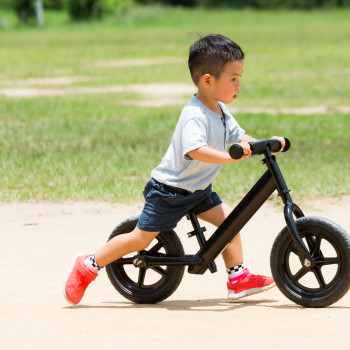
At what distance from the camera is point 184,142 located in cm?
455

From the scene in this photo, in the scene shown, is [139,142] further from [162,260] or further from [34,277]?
[162,260]

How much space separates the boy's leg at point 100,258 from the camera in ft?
15.8

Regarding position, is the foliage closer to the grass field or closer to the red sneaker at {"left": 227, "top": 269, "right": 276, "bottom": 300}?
the grass field

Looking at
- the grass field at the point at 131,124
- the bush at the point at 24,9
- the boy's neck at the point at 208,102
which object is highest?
the boy's neck at the point at 208,102

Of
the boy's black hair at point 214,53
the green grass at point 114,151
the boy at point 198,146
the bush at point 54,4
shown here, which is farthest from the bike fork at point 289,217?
the bush at point 54,4

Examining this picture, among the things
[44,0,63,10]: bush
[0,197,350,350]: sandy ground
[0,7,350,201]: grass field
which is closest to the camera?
[0,197,350,350]: sandy ground

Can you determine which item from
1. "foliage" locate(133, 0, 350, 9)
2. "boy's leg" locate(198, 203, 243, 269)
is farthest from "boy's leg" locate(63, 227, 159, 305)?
"foliage" locate(133, 0, 350, 9)

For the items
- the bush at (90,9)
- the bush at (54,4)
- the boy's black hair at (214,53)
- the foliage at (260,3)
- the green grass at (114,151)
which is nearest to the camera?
the boy's black hair at (214,53)

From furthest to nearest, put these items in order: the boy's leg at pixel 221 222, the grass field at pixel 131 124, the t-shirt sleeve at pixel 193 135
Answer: the grass field at pixel 131 124, the boy's leg at pixel 221 222, the t-shirt sleeve at pixel 193 135

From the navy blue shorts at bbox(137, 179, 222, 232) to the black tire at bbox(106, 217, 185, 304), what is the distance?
18 cm

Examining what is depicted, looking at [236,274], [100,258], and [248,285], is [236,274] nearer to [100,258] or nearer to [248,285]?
[248,285]

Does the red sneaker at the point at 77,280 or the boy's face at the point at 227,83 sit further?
the red sneaker at the point at 77,280

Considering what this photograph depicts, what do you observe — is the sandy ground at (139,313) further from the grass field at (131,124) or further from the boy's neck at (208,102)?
the grass field at (131,124)

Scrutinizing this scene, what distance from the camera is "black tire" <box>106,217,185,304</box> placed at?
4.95 meters
